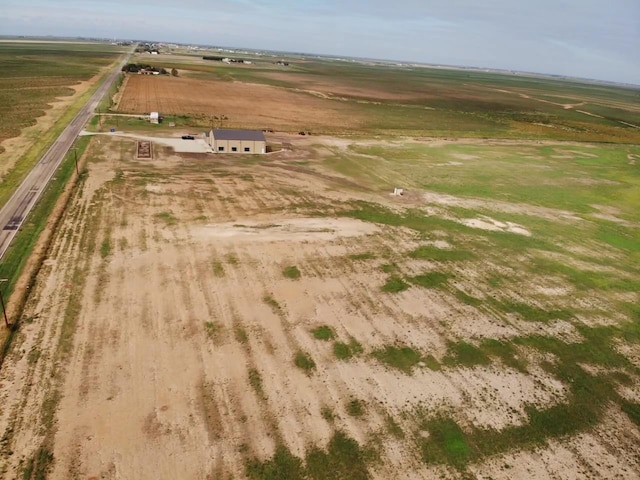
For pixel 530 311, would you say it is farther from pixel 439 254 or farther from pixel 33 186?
pixel 33 186

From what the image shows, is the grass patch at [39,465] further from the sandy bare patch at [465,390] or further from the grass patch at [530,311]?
the grass patch at [530,311]

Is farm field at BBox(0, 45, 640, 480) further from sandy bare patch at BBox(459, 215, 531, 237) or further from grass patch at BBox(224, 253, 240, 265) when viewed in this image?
sandy bare patch at BBox(459, 215, 531, 237)

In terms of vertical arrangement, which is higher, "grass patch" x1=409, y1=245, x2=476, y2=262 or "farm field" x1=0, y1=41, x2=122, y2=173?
"farm field" x1=0, y1=41, x2=122, y2=173

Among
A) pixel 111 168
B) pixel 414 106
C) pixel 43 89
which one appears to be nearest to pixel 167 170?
pixel 111 168

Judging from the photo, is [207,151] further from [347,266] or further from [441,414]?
[441,414]

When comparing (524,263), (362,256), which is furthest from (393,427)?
(524,263)

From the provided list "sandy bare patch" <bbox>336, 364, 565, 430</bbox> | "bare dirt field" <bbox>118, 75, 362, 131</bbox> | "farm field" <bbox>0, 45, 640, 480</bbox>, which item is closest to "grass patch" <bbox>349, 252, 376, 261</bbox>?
"farm field" <bbox>0, 45, 640, 480</bbox>

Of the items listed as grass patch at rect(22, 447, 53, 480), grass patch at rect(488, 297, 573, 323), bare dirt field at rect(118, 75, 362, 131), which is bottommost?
grass patch at rect(22, 447, 53, 480)
